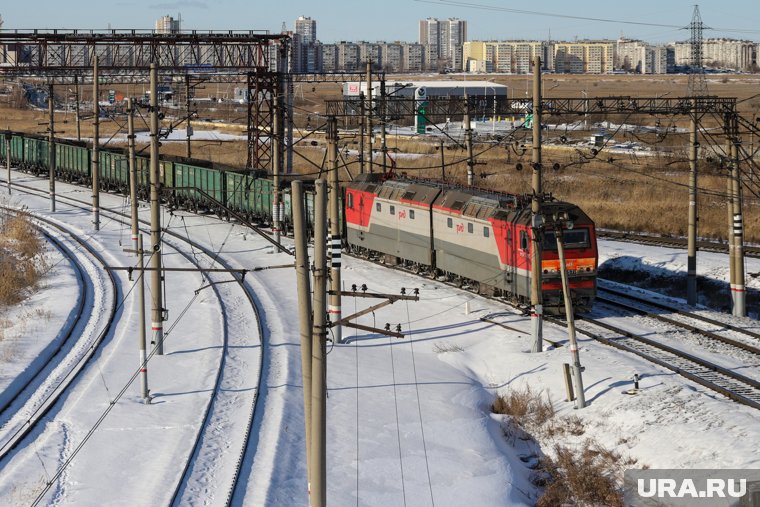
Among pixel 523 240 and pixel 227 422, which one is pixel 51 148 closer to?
pixel 523 240

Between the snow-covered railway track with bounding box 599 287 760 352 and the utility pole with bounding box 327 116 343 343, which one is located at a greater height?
the utility pole with bounding box 327 116 343 343

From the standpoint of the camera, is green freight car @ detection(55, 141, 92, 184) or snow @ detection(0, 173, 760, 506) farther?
green freight car @ detection(55, 141, 92, 184)

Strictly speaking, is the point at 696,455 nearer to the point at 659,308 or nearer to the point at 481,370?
the point at 481,370

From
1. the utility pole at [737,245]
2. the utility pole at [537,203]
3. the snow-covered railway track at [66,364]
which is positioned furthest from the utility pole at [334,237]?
the utility pole at [737,245]

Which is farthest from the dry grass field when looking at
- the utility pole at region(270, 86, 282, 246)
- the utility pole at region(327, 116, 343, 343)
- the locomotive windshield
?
the locomotive windshield

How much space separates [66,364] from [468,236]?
501 inches

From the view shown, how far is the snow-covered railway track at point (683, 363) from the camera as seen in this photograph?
2286 cm

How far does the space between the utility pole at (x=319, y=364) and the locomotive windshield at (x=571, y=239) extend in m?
15.8

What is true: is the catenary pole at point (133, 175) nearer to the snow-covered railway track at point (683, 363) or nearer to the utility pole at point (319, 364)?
the snow-covered railway track at point (683, 363)

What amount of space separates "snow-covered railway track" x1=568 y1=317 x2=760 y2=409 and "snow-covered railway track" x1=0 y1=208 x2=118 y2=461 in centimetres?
1367

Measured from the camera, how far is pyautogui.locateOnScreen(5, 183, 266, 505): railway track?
18.5m

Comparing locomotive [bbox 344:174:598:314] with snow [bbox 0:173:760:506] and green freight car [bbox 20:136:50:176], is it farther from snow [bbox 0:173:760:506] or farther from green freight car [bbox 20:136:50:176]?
green freight car [bbox 20:136:50:176]

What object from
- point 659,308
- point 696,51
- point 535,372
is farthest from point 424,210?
point 696,51

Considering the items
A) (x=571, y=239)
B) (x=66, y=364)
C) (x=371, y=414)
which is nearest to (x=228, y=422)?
(x=371, y=414)
